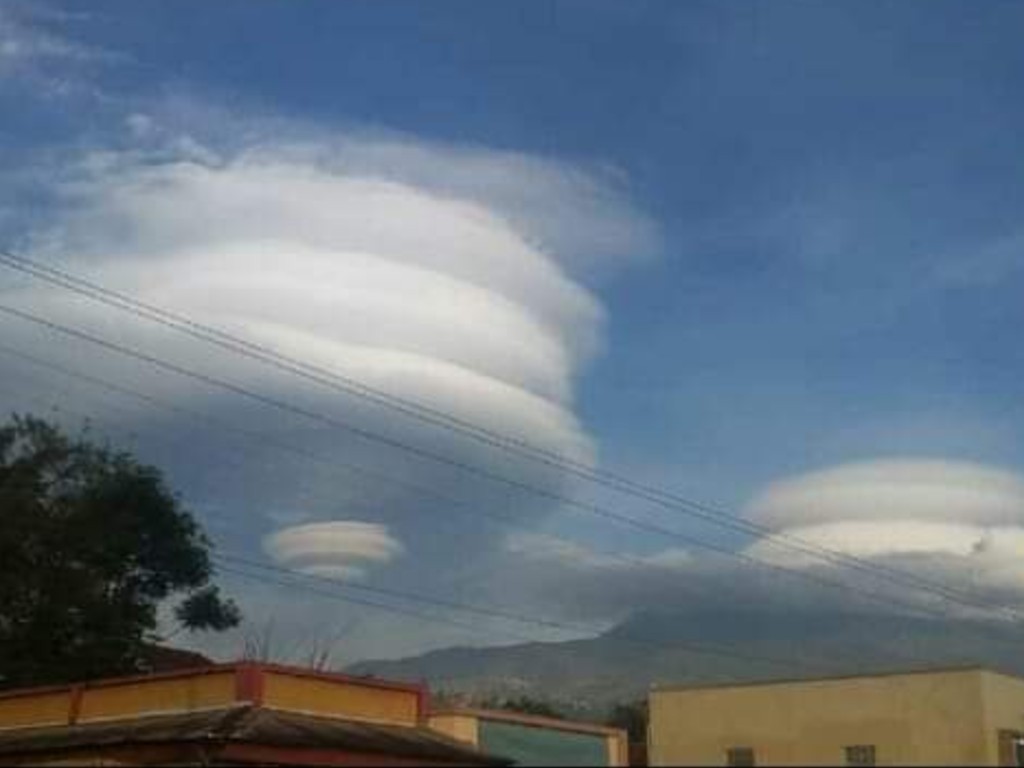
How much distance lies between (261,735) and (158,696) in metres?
4.76

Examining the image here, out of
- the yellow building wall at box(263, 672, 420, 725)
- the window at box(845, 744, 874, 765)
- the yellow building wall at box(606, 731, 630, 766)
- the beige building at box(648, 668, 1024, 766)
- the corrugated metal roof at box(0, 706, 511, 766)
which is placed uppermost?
the beige building at box(648, 668, 1024, 766)

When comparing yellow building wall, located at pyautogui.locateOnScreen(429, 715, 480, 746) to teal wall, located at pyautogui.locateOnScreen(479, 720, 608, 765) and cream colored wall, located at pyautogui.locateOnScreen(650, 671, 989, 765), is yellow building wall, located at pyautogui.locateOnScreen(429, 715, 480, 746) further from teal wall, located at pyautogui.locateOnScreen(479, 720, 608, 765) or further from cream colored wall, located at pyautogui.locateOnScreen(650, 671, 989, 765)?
cream colored wall, located at pyautogui.locateOnScreen(650, 671, 989, 765)

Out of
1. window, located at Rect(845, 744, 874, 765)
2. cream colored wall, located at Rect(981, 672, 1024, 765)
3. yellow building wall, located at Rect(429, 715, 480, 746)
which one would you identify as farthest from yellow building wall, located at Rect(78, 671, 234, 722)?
cream colored wall, located at Rect(981, 672, 1024, 765)

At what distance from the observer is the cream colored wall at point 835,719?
1736 inches

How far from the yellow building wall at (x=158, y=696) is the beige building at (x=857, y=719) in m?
15.6

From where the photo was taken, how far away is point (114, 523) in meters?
53.9

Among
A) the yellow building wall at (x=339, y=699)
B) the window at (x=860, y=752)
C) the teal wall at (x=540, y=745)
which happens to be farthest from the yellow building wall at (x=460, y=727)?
the window at (x=860, y=752)

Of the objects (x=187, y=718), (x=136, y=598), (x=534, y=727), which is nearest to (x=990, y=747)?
(x=534, y=727)

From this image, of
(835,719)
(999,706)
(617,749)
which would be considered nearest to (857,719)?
(835,719)

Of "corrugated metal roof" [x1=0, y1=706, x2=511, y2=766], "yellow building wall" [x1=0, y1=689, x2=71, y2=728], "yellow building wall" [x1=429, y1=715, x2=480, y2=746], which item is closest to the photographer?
"corrugated metal roof" [x1=0, y1=706, x2=511, y2=766]

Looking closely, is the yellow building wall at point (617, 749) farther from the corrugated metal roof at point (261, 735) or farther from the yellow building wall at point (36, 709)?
the yellow building wall at point (36, 709)

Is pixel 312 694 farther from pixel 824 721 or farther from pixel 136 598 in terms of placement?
pixel 136 598

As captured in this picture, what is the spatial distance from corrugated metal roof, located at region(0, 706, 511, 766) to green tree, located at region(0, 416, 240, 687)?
61.3 feet

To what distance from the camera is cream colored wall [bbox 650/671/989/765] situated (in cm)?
4409
